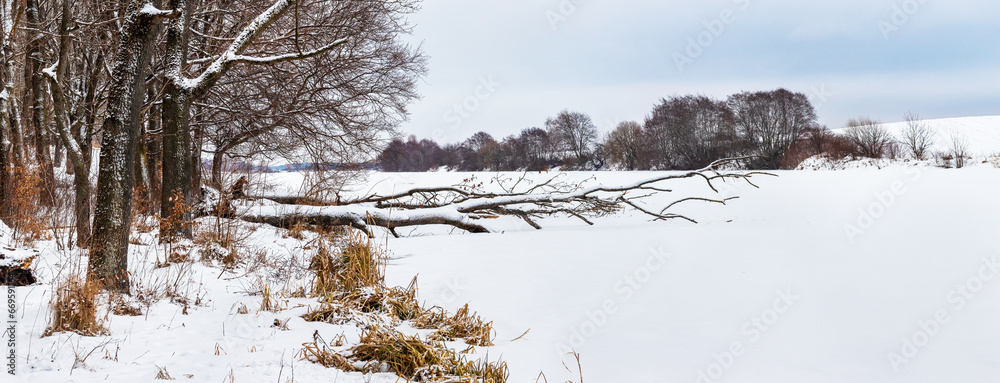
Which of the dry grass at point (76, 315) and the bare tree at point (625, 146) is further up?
the bare tree at point (625, 146)

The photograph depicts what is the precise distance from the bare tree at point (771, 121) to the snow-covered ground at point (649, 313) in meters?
10.9

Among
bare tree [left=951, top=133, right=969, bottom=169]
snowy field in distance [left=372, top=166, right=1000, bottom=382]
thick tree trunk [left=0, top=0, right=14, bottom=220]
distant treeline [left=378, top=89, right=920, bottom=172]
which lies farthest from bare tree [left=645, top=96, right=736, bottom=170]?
thick tree trunk [left=0, top=0, right=14, bottom=220]

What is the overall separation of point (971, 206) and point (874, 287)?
24.3 feet

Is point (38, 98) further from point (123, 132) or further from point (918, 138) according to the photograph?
point (918, 138)

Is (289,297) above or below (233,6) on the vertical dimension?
below

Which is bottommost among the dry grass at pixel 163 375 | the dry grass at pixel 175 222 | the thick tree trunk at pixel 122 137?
the dry grass at pixel 163 375

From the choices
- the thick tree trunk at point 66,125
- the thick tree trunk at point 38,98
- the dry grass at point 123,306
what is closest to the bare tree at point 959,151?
the dry grass at point 123,306

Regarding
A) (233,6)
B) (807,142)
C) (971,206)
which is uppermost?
(233,6)

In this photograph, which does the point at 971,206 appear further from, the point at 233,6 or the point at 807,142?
the point at 233,6

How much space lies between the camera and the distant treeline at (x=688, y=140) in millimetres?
17609

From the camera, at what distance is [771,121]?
18547mm

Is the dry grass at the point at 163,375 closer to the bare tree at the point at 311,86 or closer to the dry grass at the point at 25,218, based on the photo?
the dry grass at the point at 25,218

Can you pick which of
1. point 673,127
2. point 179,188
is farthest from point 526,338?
point 673,127

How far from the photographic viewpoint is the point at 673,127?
18844mm
